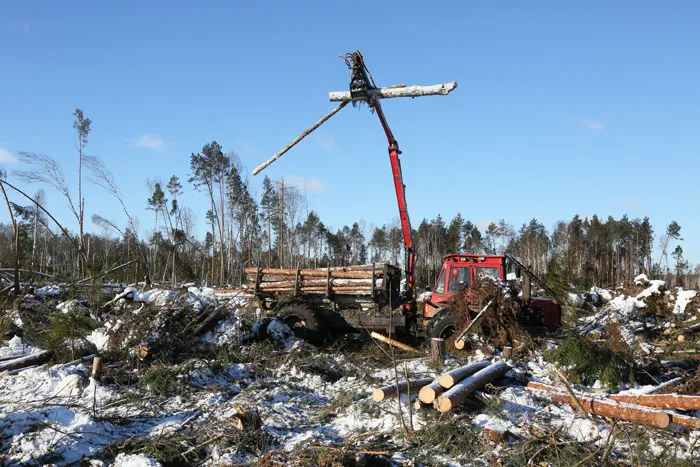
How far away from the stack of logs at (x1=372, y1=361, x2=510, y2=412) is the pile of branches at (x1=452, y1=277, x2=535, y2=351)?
7.51 feet

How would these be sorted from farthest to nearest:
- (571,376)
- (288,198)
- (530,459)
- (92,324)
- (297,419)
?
(288,198), (92,324), (571,376), (297,419), (530,459)

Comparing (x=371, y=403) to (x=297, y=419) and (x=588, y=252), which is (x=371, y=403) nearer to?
(x=297, y=419)

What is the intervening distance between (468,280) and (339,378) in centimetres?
427

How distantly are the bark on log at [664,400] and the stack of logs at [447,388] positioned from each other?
1706 millimetres

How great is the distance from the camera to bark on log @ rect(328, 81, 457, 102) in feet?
30.2

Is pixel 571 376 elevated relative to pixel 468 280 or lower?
lower

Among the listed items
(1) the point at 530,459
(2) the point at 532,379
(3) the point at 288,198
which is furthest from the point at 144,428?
(3) the point at 288,198

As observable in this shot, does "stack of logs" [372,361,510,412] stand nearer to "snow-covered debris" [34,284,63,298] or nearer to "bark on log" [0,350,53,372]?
"bark on log" [0,350,53,372]

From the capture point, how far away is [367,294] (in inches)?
455

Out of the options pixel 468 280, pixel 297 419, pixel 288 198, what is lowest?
pixel 297 419

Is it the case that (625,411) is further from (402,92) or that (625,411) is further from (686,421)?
(402,92)

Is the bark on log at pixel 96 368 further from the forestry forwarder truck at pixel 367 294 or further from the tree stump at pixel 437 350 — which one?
the tree stump at pixel 437 350

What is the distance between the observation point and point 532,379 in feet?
26.1

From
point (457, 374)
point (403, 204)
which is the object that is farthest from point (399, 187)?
point (457, 374)
